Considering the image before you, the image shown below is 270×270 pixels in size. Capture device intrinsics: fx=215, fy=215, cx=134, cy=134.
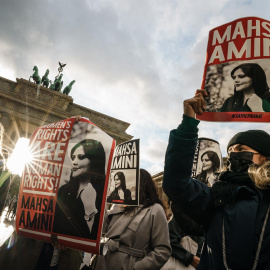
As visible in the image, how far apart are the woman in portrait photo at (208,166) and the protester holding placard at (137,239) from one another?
1.28m

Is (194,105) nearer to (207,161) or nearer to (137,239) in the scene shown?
(137,239)

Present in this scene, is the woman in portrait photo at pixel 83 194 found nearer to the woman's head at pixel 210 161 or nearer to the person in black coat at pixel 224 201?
the person in black coat at pixel 224 201

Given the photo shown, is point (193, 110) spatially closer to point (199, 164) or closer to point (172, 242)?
point (172, 242)

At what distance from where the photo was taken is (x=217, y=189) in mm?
1250

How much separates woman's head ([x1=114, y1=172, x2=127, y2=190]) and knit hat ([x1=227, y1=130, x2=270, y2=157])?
4.99ft

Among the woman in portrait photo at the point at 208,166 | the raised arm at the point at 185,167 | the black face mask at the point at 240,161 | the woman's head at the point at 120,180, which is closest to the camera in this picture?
the raised arm at the point at 185,167

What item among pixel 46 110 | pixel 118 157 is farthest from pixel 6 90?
pixel 118 157

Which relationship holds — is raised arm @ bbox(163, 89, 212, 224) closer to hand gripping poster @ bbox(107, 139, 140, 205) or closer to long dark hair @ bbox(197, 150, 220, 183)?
hand gripping poster @ bbox(107, 139, 140, 205)

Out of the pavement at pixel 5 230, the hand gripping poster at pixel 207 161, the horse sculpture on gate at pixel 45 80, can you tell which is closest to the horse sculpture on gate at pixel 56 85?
the horse sculpture on gate at pixel 45 80

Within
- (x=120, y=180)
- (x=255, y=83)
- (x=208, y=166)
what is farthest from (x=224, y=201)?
(x=208, y=166)

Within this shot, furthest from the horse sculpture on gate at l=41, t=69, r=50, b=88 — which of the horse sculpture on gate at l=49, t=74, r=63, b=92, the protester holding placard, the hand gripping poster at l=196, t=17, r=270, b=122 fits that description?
the hand gripping poster at l=196, t=17, r=270, b=122

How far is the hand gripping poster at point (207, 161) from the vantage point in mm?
3275

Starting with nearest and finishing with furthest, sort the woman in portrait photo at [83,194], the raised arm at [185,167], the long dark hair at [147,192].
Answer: the raised arm at [185,167] → the woman in portrait photo at [83,194] → the long dark hair at [147,192]

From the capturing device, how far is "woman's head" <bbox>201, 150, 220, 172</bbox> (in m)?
3.33
